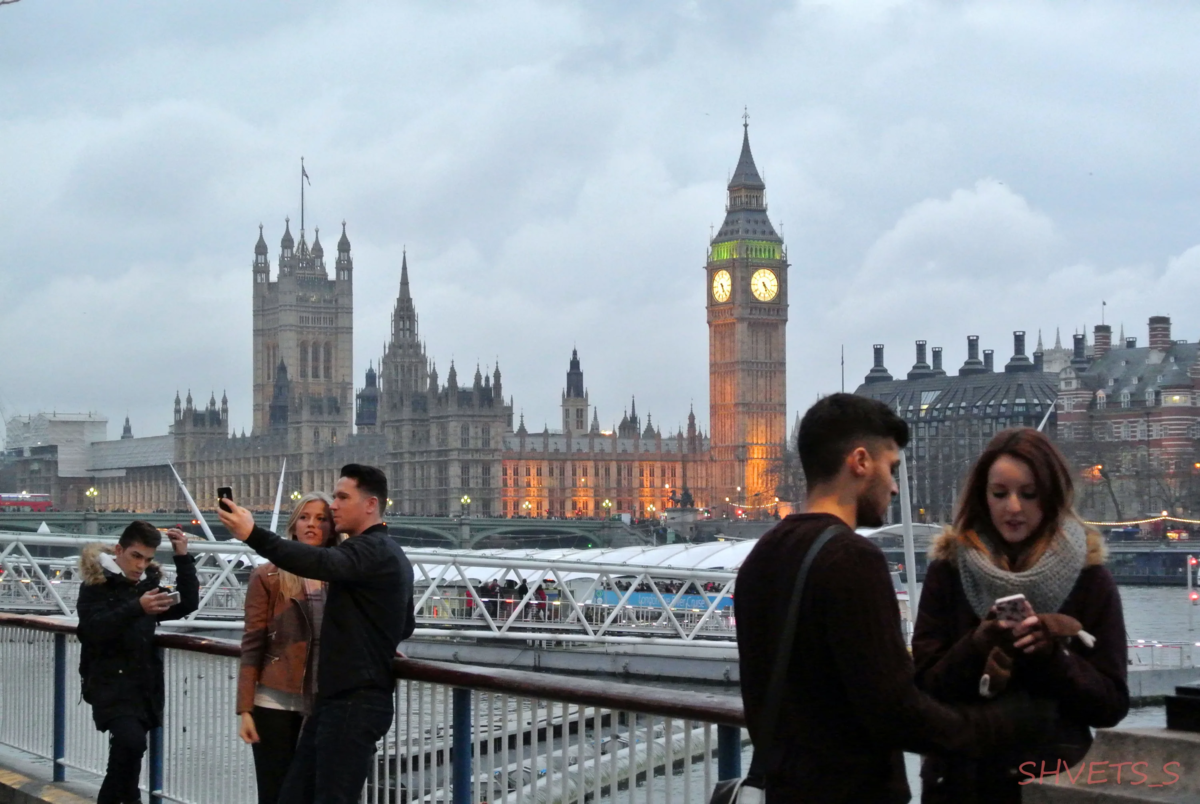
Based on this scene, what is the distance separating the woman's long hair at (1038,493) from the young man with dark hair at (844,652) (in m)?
0.16

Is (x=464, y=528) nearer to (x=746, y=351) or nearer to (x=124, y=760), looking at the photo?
(x=746, y=351)

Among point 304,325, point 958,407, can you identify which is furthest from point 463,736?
point 304,325

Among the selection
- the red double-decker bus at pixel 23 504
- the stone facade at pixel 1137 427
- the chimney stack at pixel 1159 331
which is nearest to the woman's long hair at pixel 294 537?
the stone facade at pixel 1137 427

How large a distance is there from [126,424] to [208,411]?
132ft

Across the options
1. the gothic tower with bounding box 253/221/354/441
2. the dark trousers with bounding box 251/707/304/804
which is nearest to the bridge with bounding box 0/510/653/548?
the gothic tower with bounding box 253/221/354/441

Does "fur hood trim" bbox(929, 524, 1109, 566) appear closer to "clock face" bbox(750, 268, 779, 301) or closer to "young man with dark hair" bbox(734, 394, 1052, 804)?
"young man with dark hair" bbox(734, 394, 1052, 804)

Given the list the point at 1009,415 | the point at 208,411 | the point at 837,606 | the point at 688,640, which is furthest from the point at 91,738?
the point at 208,411

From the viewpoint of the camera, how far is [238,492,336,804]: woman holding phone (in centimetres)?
500

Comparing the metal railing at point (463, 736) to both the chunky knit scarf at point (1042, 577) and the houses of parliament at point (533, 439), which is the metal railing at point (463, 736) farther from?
the houses of parliament at point (533, 439)

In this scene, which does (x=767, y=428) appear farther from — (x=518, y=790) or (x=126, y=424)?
(x=518, y=790)

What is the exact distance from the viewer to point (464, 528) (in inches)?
2655

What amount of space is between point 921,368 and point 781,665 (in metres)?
100

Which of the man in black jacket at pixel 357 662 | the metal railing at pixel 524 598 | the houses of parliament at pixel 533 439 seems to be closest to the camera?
the man in black jacket at pixel 357 662

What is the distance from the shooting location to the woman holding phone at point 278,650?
5.00 meters
